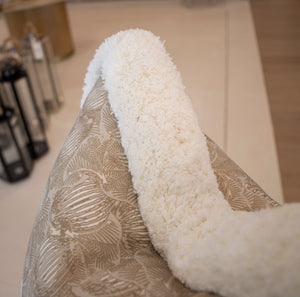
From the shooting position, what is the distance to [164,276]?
0.42 metres

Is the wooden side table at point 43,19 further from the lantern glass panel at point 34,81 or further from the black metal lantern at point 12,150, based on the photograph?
the black metal lantern at point 12,150

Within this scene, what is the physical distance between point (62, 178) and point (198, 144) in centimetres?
22

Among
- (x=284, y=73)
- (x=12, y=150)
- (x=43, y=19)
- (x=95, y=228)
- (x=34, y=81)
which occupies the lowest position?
(x=284, y=73)

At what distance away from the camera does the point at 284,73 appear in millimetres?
2332

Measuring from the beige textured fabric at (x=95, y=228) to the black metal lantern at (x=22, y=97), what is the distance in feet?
3.36

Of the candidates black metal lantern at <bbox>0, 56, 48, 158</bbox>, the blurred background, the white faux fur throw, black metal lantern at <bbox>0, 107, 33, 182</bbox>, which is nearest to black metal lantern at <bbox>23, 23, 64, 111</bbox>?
the blurred background

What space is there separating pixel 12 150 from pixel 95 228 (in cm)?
107

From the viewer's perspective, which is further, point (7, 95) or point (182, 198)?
point (7, 95)

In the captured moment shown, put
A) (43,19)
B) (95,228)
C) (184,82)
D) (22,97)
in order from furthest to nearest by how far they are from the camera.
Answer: (43,19) < (184,82) < (22,97) < (95,228)

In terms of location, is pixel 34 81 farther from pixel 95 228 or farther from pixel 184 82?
pixel 95 228

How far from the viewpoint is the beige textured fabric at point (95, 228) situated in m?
0.40

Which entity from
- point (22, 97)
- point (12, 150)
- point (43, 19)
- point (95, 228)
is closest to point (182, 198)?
point (95, 228)

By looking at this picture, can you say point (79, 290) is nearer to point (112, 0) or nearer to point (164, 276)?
point (164, 276)

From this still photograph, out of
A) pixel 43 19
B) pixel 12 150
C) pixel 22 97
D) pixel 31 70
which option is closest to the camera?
pixel 12 150
